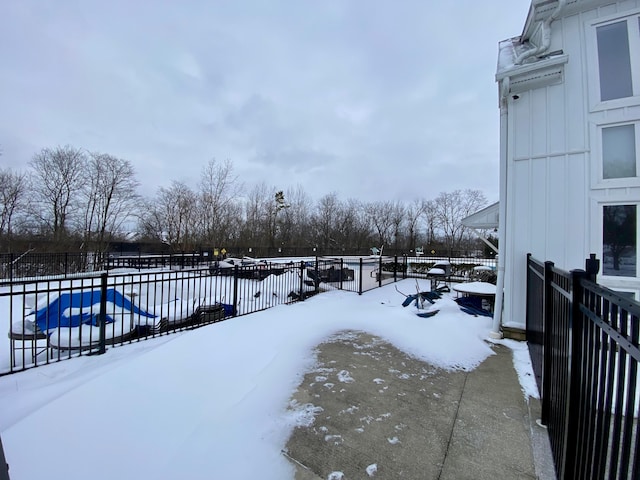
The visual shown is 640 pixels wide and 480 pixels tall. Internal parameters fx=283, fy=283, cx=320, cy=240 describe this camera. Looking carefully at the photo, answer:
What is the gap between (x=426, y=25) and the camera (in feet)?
26.9

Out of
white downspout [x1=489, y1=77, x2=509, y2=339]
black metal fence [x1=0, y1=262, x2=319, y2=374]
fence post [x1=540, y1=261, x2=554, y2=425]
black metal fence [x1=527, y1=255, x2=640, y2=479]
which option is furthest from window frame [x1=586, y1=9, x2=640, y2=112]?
black metal fence [x1=0, y1=262, x2=319, y2=374]

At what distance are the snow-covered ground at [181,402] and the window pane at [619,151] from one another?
3010 millimetres

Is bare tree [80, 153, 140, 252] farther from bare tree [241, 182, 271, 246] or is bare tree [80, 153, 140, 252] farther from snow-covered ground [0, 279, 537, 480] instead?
snow-covered ground [0, 279, 537, 480]

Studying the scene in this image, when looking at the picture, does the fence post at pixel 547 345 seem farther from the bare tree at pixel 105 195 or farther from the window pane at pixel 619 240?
the bare tree at pixel 105 195

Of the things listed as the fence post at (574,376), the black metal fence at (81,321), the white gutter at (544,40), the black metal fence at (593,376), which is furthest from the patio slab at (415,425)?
the white gutter at (544,40)

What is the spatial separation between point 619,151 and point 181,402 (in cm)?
671

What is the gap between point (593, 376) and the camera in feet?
4.53

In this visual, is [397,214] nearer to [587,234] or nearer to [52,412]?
[587,234]

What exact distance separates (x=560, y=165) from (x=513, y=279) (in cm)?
198

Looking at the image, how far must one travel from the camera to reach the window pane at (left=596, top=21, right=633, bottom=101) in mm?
4273

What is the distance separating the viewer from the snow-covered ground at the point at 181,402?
6.65ft

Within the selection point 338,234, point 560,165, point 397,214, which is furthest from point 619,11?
point 397,214

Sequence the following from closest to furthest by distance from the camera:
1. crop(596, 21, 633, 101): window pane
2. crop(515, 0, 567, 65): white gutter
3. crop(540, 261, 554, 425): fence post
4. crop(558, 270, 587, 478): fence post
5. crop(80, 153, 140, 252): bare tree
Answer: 1. crop(558, 270, 587, 478): fence post
2. crop(540, 261, 554, 425): fence post
3. crop(596, 21, 633, 101): window pane
4. crop(515, 0, 567, 65): white gutter
5. crop(80, 153, 140, 252): bare tree

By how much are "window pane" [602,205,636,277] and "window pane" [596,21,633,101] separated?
5.76ft
